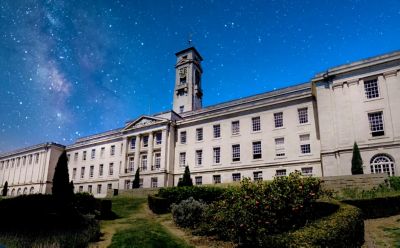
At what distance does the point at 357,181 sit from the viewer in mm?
22609

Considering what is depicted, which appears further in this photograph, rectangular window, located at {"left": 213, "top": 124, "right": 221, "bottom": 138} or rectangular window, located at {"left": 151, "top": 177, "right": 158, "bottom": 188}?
rectangular window, located at {"left": 151, "top": 177, "right": 158, "bottom": 188}

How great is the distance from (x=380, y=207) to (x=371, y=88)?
58.1ft

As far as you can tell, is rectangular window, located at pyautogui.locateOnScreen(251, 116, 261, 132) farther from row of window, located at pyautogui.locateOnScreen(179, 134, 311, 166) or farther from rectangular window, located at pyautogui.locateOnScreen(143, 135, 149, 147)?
rectangular window, located at pyautogui.locateOnScreen(143, 135, 149, 147)

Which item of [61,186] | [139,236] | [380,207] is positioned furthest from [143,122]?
[380,207]

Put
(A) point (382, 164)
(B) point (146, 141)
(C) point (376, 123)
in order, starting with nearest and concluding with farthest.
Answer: (A) point (382, 164) < (C) point (376, 123) < (B) point (146, 141)

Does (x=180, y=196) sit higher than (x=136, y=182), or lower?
lower

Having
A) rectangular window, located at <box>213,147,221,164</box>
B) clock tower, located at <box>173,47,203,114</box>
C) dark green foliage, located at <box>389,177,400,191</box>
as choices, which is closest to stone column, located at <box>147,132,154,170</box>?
rectangular window, located at <box>213,147,221,164</box>

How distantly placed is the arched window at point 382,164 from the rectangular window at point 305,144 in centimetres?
684

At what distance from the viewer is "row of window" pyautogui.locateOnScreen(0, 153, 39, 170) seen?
66287 millimetres

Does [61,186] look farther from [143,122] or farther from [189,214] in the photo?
[143,122]

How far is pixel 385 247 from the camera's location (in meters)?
11.3

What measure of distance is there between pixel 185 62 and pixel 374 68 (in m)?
39.7

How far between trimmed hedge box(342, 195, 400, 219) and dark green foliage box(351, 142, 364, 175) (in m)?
11.0

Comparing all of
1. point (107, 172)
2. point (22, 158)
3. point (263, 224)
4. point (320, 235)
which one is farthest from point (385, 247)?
point (22, 158)
